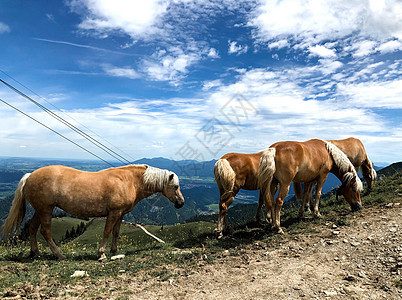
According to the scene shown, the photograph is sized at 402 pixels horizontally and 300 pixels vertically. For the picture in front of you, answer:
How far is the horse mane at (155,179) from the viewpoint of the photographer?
344 inches

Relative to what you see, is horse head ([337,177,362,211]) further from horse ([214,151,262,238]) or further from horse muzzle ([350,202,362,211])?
horse ([214,151,262,238])

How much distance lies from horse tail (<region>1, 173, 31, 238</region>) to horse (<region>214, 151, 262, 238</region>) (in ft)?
21.5

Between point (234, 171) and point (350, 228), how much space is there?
4.36m

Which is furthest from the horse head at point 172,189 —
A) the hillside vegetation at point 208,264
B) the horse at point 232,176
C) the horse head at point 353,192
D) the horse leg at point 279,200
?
the horse head at point 353,192

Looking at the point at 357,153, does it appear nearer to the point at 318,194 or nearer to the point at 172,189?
the point at 318,194

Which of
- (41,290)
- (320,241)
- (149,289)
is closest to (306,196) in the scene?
(320,241)

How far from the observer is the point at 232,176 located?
9.29m

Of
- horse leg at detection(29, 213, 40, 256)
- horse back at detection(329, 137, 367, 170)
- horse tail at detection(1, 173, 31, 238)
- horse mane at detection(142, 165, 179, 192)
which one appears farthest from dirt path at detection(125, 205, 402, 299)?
horse back at detection(329, 137, 367, 170)

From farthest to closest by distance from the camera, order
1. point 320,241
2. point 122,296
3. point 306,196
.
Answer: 1. point 306,196
2. point 320,241
3. point 122,296

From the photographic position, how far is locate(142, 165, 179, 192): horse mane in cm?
873

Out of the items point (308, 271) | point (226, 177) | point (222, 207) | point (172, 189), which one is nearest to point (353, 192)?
point (226, 177)

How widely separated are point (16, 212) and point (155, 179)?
456 cm

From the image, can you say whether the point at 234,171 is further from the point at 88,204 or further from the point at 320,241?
the point at 88,204

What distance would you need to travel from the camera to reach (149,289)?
5488 mm
